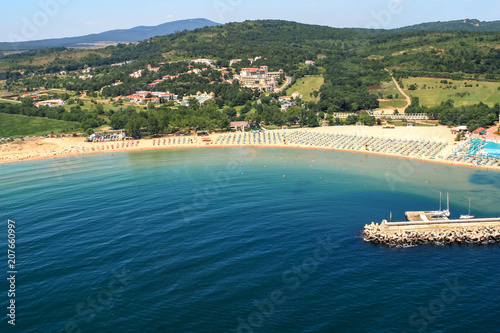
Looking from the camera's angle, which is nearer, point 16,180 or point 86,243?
point 86,243

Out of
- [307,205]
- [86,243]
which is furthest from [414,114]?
[86,243]

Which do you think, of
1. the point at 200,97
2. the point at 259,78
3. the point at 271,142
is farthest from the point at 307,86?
the point at 271,142

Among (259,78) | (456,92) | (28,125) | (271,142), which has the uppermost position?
(259,78)

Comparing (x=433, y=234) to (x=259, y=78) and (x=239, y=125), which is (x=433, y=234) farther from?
(x=259, y=78)

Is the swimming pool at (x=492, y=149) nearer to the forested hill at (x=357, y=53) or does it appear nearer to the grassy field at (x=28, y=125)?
the forested hill at (x=357, y=53)

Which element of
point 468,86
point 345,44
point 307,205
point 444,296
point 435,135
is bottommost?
point 444,296

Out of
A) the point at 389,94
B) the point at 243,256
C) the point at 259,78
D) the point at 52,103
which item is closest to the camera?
the point at 243,256

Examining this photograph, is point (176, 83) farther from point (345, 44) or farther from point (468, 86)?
point (345, 44)

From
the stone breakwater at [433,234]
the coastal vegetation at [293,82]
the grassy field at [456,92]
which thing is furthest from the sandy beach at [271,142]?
the stone breakwater at [433,234]
